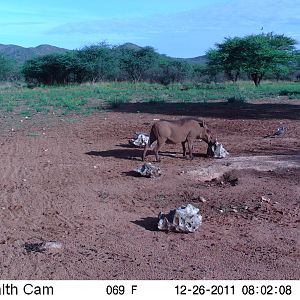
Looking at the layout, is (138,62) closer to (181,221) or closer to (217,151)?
(217,151)

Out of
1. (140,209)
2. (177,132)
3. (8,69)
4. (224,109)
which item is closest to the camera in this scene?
(140,209)

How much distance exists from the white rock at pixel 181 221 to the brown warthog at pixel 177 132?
4.31 meters

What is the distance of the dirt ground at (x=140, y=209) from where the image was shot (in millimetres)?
5926

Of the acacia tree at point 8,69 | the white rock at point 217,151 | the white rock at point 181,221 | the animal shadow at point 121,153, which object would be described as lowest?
the white rock at point 181,221

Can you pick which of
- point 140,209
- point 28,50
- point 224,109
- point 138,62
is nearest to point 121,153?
point 140,209

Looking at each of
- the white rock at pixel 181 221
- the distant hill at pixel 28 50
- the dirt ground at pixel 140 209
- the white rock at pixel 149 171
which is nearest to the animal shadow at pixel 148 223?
the dirt ground at pixel 140 209

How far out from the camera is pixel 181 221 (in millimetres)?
6891

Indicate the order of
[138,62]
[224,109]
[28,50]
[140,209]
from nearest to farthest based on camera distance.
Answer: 1. [140,209]
2. [224,109]
3. [138,62]
4. [28,50]

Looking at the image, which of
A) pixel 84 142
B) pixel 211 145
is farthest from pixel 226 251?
pixel 84 142

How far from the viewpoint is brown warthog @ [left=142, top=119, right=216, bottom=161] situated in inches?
441

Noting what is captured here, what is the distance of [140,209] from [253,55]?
36530mm

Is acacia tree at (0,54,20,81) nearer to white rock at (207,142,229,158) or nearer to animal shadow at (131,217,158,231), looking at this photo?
white rock at (207,142,229,158)

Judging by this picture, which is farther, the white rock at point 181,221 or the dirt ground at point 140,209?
the white rock at point 181,221

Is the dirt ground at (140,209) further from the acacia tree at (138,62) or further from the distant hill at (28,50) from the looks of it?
the distant hill at (28,50)
